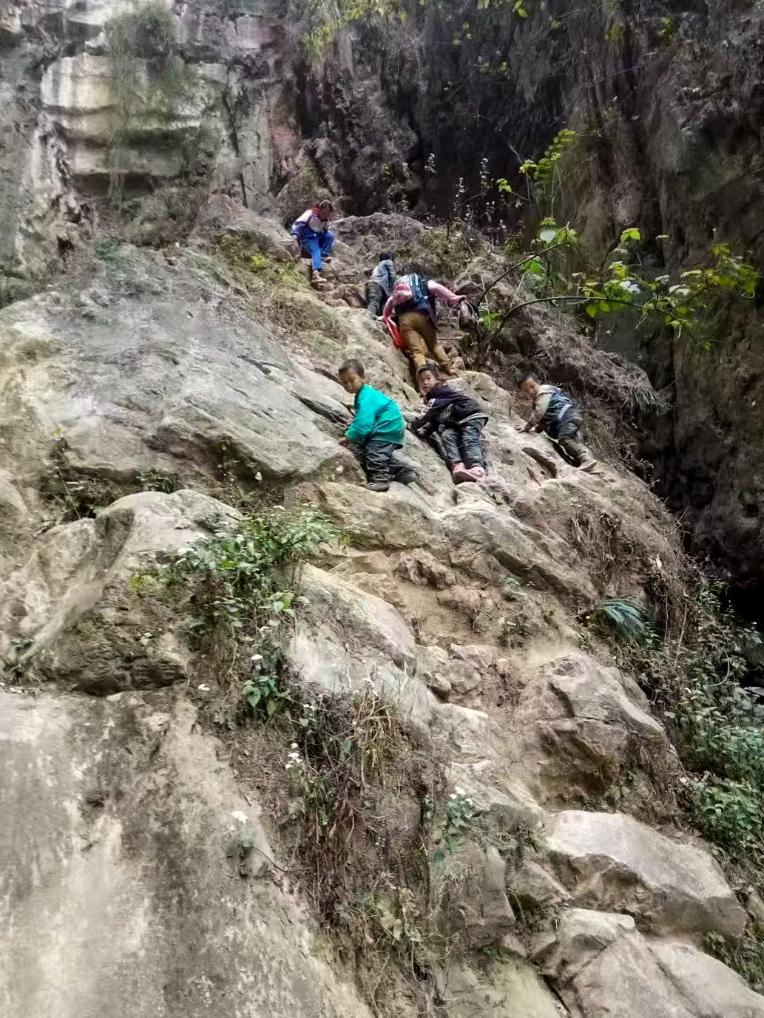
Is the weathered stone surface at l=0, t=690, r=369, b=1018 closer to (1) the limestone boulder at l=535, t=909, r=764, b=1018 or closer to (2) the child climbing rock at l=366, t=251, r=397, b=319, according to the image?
(1) the limestone boulder at l=535, t=909, r=764, b=1018

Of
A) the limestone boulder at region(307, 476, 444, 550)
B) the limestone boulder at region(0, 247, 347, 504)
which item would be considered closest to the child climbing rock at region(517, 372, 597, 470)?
the limestone boulder at region(0, 247, 347, 504)

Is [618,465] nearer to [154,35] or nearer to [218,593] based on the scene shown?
[218,593]

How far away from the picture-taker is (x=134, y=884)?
2.92 metres

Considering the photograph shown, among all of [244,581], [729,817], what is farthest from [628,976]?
[244,581]

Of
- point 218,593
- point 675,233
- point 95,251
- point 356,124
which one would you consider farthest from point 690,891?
point 356,124

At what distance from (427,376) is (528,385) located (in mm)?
2164

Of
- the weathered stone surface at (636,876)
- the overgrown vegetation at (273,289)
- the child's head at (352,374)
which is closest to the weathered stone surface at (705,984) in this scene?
the weathered stone surface at (636,876)

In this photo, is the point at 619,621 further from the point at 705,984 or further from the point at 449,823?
the point at 449,823

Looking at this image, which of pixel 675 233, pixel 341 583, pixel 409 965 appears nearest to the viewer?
pixel 409 965

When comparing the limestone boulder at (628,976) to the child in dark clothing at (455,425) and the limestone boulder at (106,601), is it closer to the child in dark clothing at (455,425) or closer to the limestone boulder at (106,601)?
the limestone boulder at (106,601)

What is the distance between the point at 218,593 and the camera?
394cm

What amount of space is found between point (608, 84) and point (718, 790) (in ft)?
38.9

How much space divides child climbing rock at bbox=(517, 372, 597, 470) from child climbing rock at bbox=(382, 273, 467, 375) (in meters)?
1.29

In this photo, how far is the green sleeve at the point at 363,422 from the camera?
22.2ft
